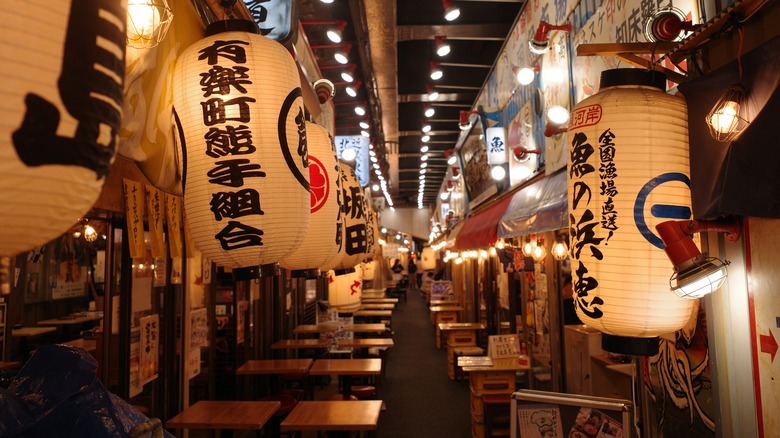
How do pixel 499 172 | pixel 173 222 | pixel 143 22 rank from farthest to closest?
pixel 499 172
pixel 173 222
pixel 143 22

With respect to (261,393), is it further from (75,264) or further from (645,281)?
(645,281)

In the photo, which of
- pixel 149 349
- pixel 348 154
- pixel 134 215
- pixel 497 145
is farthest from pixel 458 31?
pixel 149 349

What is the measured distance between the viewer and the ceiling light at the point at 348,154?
1439 centimetres

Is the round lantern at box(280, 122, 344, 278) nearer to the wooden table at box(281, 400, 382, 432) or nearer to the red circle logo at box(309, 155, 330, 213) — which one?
the red circle logo at box(309, 155, 330, 213)

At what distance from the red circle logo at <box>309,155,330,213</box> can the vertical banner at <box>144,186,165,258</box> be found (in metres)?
1.90

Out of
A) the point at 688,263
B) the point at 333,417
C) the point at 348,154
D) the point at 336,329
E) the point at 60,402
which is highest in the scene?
the point at 348,154

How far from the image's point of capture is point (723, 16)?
314 centimetres

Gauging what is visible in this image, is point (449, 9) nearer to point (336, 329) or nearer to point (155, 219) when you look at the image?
point (155, 219)

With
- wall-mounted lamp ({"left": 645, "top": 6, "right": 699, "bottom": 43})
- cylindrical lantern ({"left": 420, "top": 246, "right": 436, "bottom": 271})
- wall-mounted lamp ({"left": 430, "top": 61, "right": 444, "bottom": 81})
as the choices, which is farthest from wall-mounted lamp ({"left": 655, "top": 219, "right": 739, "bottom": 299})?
cylindrical lantern ({"left": 420, "top": 246, "right": 436, "bottom": 271})

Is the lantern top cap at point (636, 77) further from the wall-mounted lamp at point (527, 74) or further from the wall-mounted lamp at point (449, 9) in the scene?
the wall-mounted lamp at point (449, 9)

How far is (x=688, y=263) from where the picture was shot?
8.93 feet

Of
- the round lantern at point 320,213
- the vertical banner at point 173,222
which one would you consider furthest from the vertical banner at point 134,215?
the round lantern at point 320,213

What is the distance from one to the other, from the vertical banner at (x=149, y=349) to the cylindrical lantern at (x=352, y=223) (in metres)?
2.35

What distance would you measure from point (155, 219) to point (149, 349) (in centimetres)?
175
